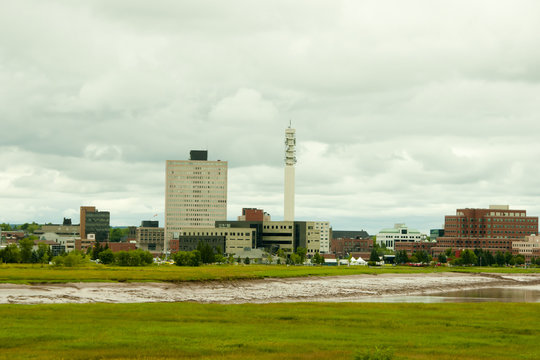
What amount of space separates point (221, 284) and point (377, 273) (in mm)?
64763

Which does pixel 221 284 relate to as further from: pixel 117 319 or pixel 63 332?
pixel 63 332

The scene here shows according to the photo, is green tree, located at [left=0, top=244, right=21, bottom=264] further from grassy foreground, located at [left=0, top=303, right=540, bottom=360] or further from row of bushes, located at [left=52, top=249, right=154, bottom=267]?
grassy foreground, located at [left=0, top=303, right=540, bottom=360]

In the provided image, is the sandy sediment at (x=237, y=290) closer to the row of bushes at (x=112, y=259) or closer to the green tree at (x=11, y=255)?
the row of bushes at (x=112, y=259)

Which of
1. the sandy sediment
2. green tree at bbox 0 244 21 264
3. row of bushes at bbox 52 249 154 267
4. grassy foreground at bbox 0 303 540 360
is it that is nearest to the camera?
grassy foreground at bbox 0 303 540 360

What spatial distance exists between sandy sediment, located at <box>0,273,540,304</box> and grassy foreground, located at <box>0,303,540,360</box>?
14719 millimetres

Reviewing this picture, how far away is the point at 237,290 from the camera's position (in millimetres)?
115125

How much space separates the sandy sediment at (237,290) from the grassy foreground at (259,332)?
14719mm

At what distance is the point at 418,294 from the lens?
123 meters

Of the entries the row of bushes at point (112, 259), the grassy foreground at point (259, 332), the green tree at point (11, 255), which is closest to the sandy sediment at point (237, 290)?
the grassy foreground at point (259, 332)

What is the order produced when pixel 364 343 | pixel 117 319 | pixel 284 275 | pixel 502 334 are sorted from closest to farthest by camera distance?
pixel 364 343 → pixel 502 334 → pixel 117 319 → pixel 284 275

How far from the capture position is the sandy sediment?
90812 mm

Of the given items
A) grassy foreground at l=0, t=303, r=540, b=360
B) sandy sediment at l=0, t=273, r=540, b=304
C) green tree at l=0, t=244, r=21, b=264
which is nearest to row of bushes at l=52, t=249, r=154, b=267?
green tree at l=0, t=244, r=21, b=264

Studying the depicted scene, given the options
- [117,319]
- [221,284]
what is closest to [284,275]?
[221,284]

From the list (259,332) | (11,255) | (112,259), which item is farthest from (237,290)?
(11,255)
